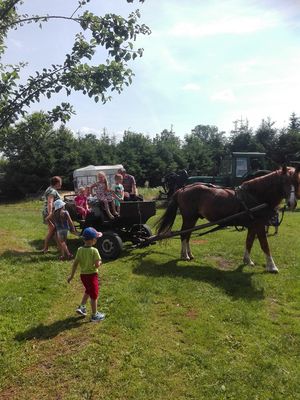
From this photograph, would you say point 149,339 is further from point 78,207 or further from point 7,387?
point 78,207

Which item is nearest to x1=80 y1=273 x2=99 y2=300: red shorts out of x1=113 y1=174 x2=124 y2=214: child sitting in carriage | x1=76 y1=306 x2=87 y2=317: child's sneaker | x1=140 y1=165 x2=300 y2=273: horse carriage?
x1=76 y1=306 x2=87 y2=317: child's sneaker

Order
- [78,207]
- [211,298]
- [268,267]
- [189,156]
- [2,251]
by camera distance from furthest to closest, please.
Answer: [189,156], [78,207], [2,251], [268,267], [211,298]

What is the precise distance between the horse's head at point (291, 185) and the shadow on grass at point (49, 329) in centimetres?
427

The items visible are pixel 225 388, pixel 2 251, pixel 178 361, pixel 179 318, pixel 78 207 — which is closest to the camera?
pixel 225 388

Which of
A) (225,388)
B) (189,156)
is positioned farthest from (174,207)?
(189,156)

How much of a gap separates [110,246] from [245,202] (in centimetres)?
295

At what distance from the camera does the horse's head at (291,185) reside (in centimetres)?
750

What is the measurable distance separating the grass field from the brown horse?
2.07 ft

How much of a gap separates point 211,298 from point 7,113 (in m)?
4.08

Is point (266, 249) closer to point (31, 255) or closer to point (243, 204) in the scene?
point (243, 204)

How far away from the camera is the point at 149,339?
5.00 metres

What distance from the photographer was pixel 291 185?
7.61 metres

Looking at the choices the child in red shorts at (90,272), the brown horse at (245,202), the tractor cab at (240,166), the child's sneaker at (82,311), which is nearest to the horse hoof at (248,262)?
the brown horse at (245,202)

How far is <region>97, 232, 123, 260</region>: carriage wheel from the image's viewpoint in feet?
28.5
